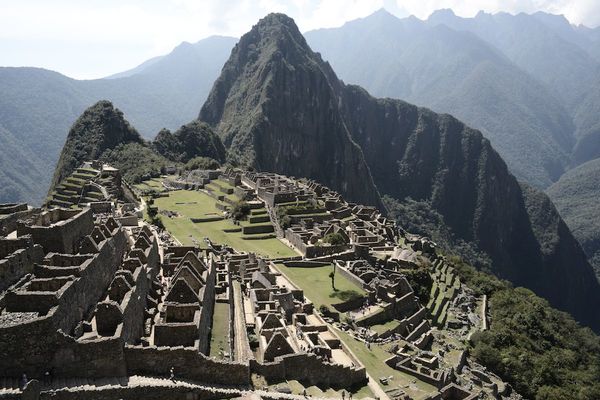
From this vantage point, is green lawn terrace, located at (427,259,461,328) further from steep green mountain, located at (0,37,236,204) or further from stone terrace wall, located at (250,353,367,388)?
steep green mountain, located at (0,37,236,204)

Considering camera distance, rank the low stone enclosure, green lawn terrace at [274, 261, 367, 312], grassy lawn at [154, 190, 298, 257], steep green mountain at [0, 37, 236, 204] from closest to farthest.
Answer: the low stone enclosure < green lawn terrace at [274, 261, 367, 312] < grassy lawn at [154, 190, 298, 257] < steep green mountain at [0, 37, 236, 204]

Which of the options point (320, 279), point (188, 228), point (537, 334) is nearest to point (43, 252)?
point (320, 279)

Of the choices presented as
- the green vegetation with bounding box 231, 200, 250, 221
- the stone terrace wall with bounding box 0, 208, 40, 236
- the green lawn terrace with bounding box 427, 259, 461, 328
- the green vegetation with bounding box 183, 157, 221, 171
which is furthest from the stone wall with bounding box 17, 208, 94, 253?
the green vegetation with bounding box 183, 157, 221, 171

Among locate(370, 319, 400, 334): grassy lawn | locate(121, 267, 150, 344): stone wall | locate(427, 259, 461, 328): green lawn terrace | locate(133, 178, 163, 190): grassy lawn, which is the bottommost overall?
locate(427, 259, 461, 328): green lawn terrace

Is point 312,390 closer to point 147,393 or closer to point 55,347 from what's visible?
point 147,393

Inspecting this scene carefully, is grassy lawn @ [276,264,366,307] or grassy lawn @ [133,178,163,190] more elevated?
grassy lawn @ [133,178,163,190]

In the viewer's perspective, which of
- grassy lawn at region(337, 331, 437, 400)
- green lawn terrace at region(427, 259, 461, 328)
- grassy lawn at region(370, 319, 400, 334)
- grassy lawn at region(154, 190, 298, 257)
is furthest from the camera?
grassy lawn at region(154, 190, 298, 257)

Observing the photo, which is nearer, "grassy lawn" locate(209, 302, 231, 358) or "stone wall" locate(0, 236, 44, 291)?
"stone wall" locate(0, 236, 44, 291)

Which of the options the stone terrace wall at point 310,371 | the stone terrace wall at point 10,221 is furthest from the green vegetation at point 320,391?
the stone terrace wall at point 10,221
